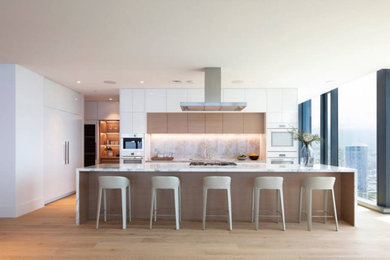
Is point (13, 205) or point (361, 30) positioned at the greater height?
point (361, 30)

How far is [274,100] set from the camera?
24.3ft

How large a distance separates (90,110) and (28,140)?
358 centimetres

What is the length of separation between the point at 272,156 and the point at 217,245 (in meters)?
4.02

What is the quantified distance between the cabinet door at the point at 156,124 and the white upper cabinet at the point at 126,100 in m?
0.56

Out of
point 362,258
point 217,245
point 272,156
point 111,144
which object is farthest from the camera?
point 111,144

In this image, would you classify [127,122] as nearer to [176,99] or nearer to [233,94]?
[176,99]

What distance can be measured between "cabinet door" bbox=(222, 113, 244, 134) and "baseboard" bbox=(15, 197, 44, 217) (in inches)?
175

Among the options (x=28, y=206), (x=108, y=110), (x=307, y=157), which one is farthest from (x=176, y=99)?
(x=28, y=206)

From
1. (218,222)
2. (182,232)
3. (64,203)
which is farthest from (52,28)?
(64,203)

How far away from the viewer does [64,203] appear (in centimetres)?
643

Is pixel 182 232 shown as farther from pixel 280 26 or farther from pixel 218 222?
pixel 280 26

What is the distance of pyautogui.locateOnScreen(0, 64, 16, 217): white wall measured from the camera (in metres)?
5.11

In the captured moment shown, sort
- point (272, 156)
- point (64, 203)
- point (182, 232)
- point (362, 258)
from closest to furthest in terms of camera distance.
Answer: point (362, 258) → point (182, 232) → point (64, 203) → point (272, 156)

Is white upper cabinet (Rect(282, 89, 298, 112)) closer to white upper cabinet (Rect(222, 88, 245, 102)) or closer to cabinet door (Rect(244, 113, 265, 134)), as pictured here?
cabinet door (Rect(244, 113, 265, 134))
